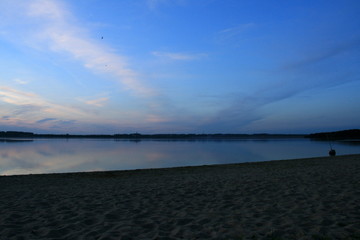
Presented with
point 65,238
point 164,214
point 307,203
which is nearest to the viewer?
point 65,238

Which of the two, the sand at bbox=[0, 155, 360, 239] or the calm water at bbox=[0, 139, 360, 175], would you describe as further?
the calm water at bbox=[0, 139, 360, 175]

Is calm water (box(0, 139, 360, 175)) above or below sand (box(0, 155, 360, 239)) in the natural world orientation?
below

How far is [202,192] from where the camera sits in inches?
318

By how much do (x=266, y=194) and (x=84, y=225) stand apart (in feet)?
16.7

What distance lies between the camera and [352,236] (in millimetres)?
4086

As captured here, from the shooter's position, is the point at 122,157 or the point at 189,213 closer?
the point at 189,213

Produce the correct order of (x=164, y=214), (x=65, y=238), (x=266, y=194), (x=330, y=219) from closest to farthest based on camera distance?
(x=65, y=238) < (x=330, y=219) < (x=164, y=214) < (x=266, y=194)

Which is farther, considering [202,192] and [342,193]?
[202,192]

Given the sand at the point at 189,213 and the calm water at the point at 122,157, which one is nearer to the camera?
the sand at the point at 189,213

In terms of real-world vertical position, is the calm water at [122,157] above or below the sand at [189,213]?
below

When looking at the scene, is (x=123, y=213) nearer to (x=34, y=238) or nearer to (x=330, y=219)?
(x=34, y=238)

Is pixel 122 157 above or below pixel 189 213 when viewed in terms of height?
below

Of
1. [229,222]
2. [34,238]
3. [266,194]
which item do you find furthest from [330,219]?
[34,238]

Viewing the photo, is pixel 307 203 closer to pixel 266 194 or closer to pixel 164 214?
pixel 266 194
